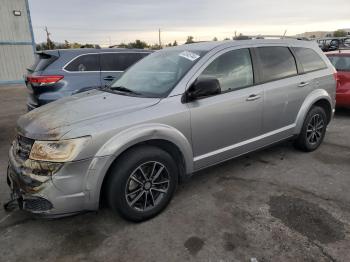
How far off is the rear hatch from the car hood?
238 centimetres

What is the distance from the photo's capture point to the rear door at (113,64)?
21.2 ft

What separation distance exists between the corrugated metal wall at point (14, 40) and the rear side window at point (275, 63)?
14.8 m

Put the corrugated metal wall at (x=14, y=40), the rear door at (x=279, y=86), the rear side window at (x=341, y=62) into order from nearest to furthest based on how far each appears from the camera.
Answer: the rear door at (x=279, y=86)
the rear side window at (x=341, y=62)
the corrugated metal wall at (x=14, y=40)

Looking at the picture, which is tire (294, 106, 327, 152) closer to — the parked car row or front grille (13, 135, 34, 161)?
the parked car row

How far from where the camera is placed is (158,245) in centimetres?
275

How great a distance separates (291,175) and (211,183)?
43.0 inches

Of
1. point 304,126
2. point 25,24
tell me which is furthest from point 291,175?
point 25,24

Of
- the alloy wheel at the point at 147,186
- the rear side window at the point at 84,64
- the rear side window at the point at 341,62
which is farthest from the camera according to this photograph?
the rear side window at the point at 341,62

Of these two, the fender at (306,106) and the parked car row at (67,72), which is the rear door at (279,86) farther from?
the parked car row at (67,72)

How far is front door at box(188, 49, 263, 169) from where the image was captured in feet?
11.1

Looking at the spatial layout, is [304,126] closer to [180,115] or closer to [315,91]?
[315,91]

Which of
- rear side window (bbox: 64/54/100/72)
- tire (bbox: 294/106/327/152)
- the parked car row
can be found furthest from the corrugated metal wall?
tire (bbox: 294/106/327/152)

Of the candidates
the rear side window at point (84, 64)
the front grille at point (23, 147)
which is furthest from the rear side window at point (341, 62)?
the front grille at point (23, 147)

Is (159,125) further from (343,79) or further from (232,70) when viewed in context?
(343,79)
